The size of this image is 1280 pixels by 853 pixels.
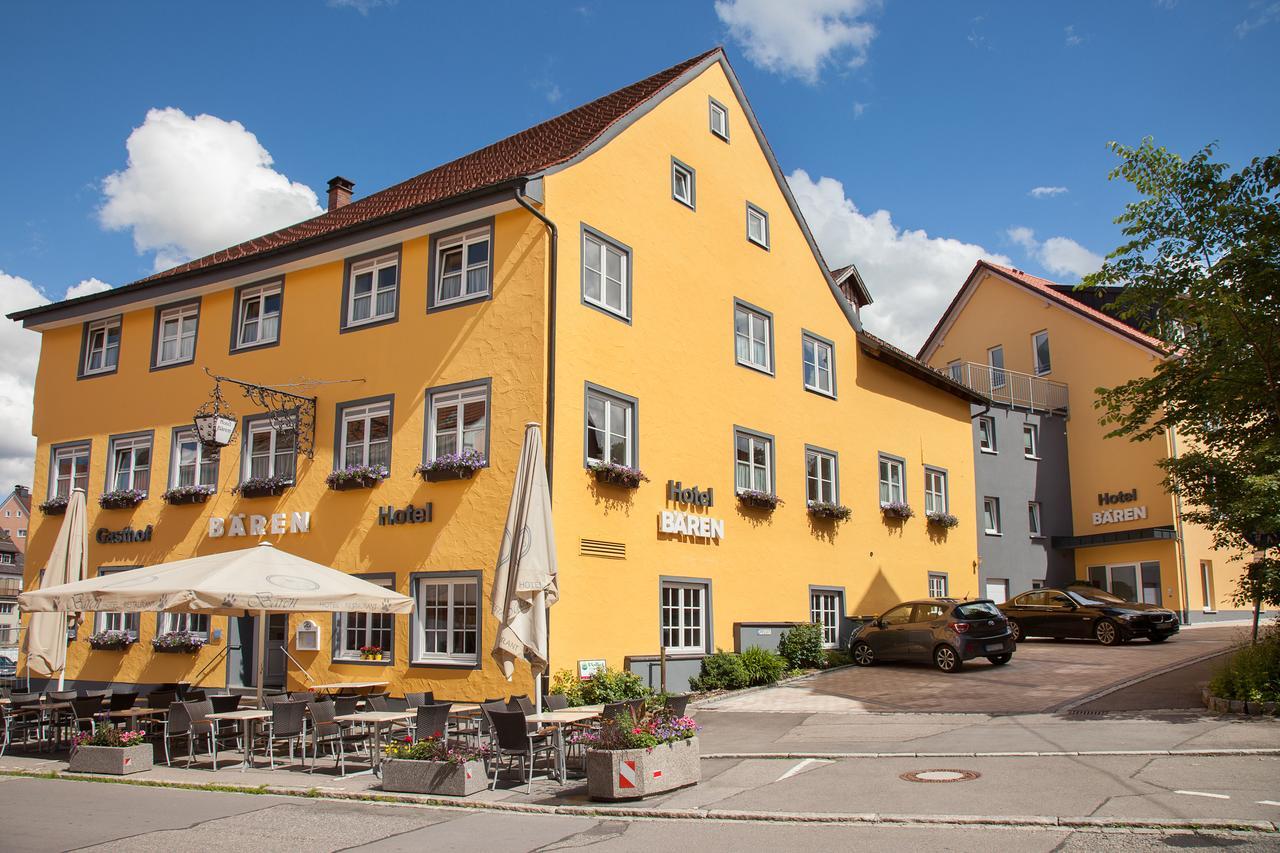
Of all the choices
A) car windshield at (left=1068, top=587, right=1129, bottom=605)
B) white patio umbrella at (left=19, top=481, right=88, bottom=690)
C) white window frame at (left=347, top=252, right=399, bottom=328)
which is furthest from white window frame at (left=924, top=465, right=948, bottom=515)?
white patio umbrella at (left=19, top=481, right=88, bottom=690)

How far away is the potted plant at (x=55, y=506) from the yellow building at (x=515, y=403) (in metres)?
0.18

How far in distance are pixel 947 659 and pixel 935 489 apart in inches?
330

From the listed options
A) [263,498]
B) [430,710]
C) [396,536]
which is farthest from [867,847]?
[263,498]

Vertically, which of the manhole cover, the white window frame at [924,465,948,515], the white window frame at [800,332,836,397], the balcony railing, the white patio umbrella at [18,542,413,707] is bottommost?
the manhole cover

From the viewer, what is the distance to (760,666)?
63.2ft

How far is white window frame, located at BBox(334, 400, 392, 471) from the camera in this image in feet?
60.2

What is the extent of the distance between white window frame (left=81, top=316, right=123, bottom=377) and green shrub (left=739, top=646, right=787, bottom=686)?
50.1ft

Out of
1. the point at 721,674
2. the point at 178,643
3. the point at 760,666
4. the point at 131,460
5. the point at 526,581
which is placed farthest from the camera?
the point at 131,460

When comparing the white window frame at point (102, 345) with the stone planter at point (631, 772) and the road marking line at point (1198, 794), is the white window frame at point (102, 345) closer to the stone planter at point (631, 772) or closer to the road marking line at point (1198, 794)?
the stone planter at point (631, 772)

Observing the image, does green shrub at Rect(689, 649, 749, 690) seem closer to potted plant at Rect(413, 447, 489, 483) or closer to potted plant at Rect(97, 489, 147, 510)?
potted plant at Rect(413, 447, 489, 483)

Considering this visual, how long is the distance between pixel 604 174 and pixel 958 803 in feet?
42.2

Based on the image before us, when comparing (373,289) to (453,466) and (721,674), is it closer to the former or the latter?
(453,466)

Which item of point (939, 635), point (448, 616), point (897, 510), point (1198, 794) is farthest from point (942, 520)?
point (1198, 794)

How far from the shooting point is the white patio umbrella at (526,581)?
12555 millimetres
